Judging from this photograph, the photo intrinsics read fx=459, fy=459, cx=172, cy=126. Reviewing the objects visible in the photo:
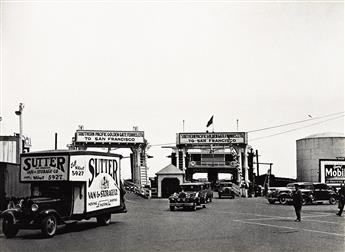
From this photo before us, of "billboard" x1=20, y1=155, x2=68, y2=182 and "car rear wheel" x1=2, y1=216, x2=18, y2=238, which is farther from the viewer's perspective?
"billboard" x1=20, y1=155, x2=68, y2=182

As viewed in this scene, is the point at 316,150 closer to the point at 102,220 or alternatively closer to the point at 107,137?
the point at 107,137

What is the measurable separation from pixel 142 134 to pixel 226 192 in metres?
12.6

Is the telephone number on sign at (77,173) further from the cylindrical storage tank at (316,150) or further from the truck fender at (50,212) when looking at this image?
the cylindrical storage tank at (316,150)

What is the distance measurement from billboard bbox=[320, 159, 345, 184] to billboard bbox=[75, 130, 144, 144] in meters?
19.2

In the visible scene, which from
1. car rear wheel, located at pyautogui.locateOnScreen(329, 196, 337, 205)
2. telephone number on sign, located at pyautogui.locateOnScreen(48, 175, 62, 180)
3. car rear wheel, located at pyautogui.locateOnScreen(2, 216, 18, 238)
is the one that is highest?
telephone number on sign, located at pyautogui.locateOnScreen(48, 175, 62, 180)

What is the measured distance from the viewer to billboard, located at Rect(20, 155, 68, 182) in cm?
1437

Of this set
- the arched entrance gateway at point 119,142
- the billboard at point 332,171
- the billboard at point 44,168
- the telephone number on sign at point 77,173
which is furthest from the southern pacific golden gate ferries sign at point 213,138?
the billboard at point 44,168

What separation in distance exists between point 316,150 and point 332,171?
32.3ft

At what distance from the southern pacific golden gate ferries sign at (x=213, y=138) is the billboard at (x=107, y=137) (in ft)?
17.0

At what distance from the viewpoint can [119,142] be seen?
49.6 meters

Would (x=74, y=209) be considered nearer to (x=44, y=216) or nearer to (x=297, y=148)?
(x=44, y=216)

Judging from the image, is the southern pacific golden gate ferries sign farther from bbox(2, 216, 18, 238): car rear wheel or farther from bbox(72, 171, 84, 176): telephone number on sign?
bbox(2, 216, 18, 238): car rear wheel

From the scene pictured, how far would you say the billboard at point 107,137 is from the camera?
161 feet

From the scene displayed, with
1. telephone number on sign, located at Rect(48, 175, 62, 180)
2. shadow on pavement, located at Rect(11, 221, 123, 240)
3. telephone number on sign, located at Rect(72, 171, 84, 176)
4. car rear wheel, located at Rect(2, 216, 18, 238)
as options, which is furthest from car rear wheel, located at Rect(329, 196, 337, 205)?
car rear wheel, located at Rect(2, 216, 18, 238)
